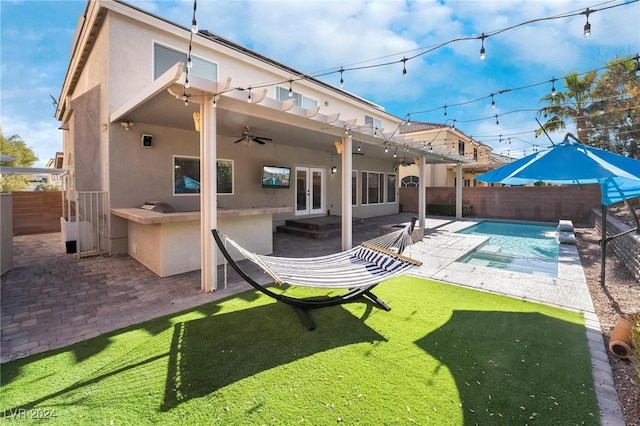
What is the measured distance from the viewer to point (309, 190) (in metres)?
12.7

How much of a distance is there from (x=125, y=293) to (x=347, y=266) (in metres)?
3.79

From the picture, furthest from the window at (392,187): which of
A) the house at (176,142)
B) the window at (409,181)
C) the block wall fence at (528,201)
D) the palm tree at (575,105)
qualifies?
the palm tree at (575,105)

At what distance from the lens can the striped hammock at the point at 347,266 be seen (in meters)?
3.81

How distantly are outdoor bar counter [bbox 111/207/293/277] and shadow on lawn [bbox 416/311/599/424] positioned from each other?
4825 mm

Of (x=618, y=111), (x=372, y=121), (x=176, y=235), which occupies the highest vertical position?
(x=372, y=121)

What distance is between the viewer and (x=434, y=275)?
605 cm

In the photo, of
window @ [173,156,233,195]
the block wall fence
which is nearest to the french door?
window @ [173,156,233,195]

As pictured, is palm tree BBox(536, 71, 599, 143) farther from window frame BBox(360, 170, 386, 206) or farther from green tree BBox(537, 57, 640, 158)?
window frame BBox(360, 170, 386, 206)

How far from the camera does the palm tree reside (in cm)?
1327

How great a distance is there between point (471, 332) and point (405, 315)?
0.84 metres

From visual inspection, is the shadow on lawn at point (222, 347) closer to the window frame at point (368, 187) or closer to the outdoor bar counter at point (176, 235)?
the outdoor bar counter at point (176, 235)

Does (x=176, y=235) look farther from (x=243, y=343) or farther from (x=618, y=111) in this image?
(x=618, y=111)

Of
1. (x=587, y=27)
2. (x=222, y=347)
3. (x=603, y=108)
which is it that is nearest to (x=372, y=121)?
(x=603, y=108)

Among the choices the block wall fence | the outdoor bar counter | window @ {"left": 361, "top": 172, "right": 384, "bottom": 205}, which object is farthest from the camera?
window @ {"left": 361, "top": 172, "right": 384, "bottom": 205}
